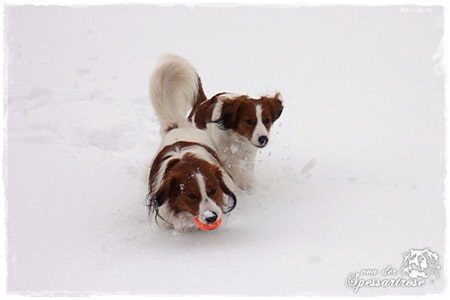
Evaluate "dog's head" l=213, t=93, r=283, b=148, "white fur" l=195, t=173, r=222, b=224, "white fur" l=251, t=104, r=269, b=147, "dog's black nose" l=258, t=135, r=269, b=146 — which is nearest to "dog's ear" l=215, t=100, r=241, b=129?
"dog's head" l=213, t=93, r=283, b=148

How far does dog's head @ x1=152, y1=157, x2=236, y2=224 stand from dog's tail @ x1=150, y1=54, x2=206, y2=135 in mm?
1025

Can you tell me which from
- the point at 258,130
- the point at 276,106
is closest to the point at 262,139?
the point at 258,130

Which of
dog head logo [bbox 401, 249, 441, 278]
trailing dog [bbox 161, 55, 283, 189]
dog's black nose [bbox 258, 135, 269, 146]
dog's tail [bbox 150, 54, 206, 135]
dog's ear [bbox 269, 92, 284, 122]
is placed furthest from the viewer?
dog's tail [bbox 150, 54, 206, 135]

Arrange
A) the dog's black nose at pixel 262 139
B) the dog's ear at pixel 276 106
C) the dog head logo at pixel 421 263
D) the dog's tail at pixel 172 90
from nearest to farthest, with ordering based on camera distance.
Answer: the dog head logo at pixel 421 263
the dog's black nose at pixel 262 139
the dog's ear at pixel 276 106
the dog's tail at pixel 172 90

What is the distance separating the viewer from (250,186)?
17.4ft

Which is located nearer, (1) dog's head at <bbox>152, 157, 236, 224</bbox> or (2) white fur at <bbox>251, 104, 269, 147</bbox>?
(1) dog's head at <bbox>152, 157, 236, 224</bbox>

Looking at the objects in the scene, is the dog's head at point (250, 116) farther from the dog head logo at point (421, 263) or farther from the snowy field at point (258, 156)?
the dog head logo at point (421, 263)

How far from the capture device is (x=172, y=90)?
5477 mm

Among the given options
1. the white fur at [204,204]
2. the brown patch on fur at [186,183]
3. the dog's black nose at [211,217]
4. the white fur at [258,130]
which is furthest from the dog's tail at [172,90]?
the dog's black nose at [211,217]

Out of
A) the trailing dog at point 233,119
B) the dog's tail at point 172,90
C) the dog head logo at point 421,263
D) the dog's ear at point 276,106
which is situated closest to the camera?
Result: the dog head logo at point 421,263

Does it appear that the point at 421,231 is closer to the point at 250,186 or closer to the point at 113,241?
the point at 250,186

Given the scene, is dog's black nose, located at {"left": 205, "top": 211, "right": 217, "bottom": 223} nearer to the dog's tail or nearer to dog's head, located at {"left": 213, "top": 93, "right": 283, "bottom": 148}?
dog's head, located at {"left": 213, "top": 93, "right": 283, "bottom": 148}

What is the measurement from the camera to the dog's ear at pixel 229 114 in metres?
5.19

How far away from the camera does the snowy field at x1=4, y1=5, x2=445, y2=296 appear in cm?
395
